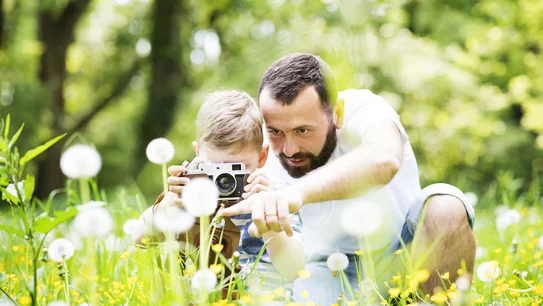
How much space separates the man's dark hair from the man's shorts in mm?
423

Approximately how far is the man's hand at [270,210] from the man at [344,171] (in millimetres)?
112

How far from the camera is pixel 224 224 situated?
1461mm

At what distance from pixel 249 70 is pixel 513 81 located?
4729 mm

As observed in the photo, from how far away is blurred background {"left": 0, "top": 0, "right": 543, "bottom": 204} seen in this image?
25.5 ft

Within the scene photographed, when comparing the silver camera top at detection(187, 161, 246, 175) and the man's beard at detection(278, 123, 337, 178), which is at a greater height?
the silver camera top at detection(187, 161, 246, 175)

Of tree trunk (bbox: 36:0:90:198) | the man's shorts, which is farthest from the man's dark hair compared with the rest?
tree trunk (bbox: 36:0:90:198)

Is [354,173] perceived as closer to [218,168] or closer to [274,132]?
[218,168]

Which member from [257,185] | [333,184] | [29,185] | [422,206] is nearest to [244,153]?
[257,185]

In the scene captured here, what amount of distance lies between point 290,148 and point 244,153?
28cm

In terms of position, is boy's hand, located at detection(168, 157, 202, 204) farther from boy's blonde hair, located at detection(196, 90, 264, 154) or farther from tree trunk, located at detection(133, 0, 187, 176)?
tree trunk, located at detection(133, 0, 187, 176)

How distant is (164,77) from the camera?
913cm

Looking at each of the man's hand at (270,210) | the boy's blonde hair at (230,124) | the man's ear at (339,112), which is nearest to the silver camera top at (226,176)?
the boy's blonde hair at (230,124)

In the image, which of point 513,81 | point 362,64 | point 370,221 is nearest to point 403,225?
point 370,221

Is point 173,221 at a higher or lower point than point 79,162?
lower
